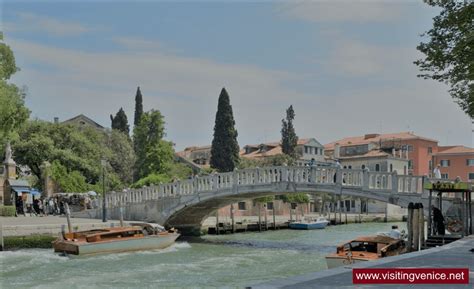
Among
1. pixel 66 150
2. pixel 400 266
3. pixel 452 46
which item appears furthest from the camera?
pixel 66 150

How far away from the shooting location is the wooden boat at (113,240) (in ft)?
59.1

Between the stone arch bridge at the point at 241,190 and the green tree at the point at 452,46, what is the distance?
15.8 ft

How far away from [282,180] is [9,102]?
29.5 feet

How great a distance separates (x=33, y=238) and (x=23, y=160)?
1749 cm

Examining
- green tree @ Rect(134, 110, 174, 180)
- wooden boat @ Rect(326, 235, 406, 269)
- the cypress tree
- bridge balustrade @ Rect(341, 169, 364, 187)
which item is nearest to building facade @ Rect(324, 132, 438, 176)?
the cypress tree

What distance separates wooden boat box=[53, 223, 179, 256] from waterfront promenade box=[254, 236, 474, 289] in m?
10.1

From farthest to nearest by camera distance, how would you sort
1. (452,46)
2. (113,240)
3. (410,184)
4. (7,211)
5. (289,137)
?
1. (289,137)
2. (7,211)
3. (410,184)
4. (113,240)
5. (452,46)

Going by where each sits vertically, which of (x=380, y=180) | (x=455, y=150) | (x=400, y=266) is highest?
(x=455, y=150)

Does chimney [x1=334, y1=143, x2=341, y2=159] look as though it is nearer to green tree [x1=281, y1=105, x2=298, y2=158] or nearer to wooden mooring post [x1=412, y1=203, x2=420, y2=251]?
green tree [x1=281, y1=105, x2=298, y2=158]

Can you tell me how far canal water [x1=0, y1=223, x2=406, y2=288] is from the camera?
14047 millimetres

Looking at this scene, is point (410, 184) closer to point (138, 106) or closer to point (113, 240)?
point (113, 240)

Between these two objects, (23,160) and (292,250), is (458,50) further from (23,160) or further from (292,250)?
(23,160)

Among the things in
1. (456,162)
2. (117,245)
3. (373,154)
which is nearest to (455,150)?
(456,162)

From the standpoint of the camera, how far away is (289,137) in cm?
5328
